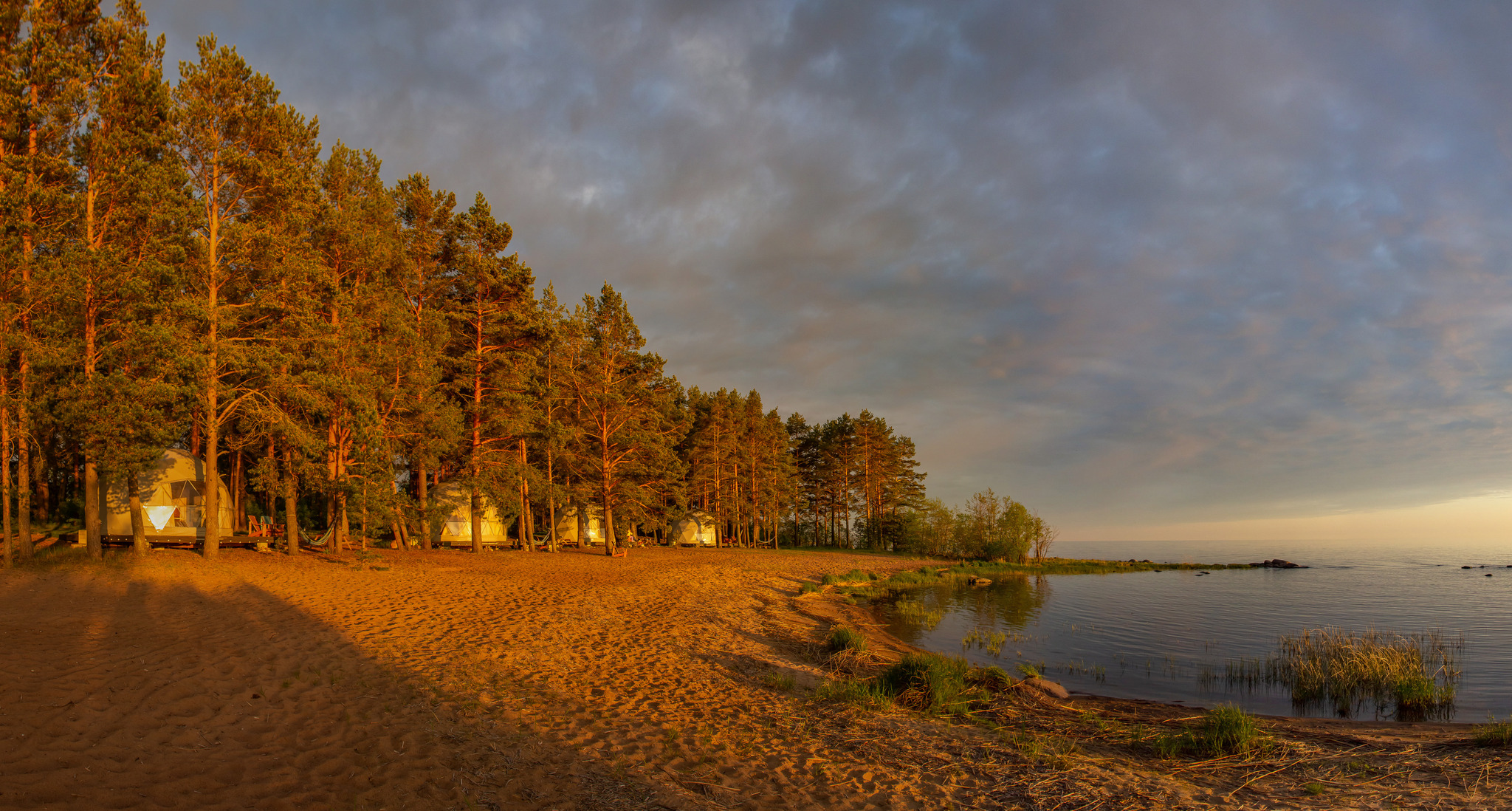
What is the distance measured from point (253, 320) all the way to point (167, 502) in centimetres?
1154

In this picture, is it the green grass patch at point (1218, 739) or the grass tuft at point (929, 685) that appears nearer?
the green grass patch at point (1218, 739)

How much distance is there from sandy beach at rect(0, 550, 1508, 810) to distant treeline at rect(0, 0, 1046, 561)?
256 inches

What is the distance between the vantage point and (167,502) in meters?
28.4

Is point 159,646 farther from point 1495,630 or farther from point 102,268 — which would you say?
point 1495,630

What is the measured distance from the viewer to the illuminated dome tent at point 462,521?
37906 millimetres

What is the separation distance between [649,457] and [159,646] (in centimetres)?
2701

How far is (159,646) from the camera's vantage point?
11195mm

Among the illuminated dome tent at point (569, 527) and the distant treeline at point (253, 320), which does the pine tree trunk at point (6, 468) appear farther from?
the illuminated dome tent at point (569, 527)

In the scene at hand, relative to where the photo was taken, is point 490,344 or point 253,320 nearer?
point 253,320

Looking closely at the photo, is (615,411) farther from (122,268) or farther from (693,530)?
(693,530)

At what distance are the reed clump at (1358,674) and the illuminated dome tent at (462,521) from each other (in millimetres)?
34363

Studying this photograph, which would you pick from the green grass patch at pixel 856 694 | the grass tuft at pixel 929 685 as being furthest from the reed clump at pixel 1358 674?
the green grass patch at pixel 856 694

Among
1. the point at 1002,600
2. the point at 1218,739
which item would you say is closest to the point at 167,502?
the point at 1218,739

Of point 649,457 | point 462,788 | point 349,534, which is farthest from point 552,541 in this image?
point 462,788
